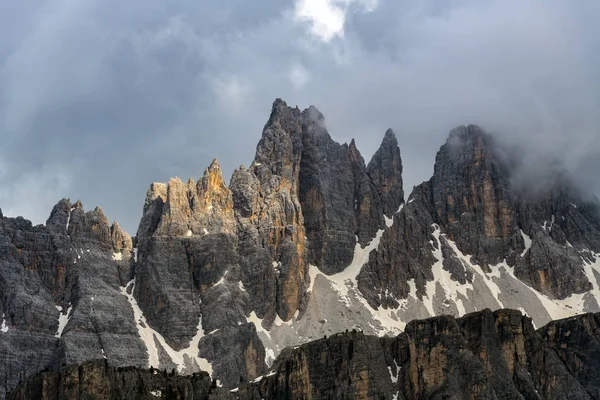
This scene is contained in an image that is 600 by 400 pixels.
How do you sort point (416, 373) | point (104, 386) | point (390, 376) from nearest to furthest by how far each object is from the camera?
1. point (104, 386)
2. point (416, 373)
3. point (390, 376)

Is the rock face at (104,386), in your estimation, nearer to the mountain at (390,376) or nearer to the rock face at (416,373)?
the mountain at (390,376)

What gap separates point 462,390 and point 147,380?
168 feet

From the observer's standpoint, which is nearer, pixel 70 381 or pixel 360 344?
pixel 70 381

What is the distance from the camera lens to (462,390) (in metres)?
188

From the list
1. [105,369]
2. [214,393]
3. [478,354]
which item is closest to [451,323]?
[478,354]

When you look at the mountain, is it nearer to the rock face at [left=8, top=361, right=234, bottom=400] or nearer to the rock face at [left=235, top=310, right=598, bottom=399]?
the rock face at [left=235, top=310, right=598, bottom=399]

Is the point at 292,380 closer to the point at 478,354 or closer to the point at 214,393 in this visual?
the point at 214,393

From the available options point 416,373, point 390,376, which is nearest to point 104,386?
point 390,376

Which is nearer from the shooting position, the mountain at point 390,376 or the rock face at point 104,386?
the rock face at point 104,386

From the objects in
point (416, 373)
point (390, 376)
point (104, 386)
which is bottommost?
point (104, 386)

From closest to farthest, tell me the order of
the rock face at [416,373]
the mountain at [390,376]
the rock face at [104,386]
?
the rock face at [104,386] → the mountain at [390,376] → the rock face at [416,373]

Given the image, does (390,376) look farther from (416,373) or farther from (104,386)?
(104,386)

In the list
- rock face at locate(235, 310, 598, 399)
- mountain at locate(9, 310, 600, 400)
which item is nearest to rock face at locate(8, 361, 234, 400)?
mountain at locate(9, 310, 600, 400)

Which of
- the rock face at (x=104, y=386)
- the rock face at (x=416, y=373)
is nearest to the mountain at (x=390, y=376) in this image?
the rock face at (x=416, y=373)
